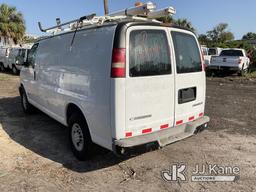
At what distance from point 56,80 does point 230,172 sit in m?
3.38

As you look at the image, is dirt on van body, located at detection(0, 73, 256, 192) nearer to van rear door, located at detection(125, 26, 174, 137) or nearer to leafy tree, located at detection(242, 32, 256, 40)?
van rear door, located at detection(125, 26, 174, 137)

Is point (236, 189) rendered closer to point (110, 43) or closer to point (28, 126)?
point (110, 43)

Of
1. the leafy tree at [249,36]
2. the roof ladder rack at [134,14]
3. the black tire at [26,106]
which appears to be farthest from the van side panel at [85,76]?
the leafy tree at [249,36]

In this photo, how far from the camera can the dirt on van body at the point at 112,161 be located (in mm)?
3660

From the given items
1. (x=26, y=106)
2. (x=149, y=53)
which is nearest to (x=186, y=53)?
(x=149, y=53)

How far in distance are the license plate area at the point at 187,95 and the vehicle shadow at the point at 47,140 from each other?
0.97 m

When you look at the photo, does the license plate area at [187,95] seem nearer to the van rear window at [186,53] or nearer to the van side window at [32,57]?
the van rear window at [186,53]

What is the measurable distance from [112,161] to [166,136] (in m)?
1.11

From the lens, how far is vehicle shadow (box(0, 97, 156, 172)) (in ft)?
14.1

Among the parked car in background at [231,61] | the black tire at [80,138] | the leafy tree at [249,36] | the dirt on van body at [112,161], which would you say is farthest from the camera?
the leafy tree at [249,36]

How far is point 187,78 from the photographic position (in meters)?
4.23

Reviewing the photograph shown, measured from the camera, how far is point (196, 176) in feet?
12.8

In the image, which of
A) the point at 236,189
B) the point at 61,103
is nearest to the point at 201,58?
the point at 236,189

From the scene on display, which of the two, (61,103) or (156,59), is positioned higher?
(156,59)
